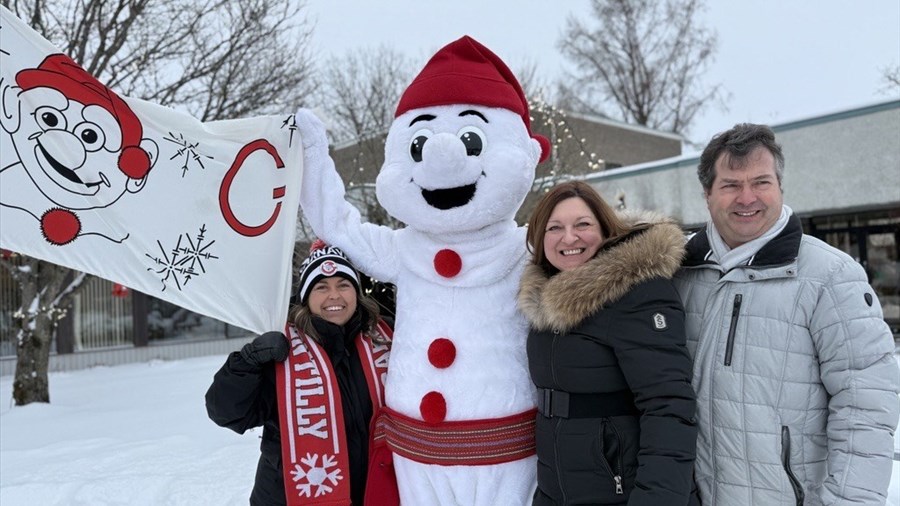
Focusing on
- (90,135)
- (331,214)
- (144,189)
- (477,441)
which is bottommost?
(477,441)

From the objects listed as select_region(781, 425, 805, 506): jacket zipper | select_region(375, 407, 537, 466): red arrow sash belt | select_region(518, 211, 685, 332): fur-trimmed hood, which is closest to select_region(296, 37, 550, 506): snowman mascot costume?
select_region(375, 407, 537, 466): red arrow sash belt

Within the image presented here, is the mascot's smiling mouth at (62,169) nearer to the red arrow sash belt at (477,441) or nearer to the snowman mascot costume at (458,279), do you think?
the snowman mascot costume at (458,279)

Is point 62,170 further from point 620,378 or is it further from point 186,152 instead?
point 620,378

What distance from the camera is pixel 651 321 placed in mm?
2021

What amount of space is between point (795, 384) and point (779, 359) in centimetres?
8

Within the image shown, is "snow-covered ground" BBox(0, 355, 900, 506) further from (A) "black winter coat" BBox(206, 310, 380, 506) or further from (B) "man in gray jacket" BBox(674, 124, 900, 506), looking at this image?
(B) "man in gray jacket" BBox(674, 124, 900, 506)

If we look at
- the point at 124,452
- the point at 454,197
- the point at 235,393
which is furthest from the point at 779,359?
the point at 124,452

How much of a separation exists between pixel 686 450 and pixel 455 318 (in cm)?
98

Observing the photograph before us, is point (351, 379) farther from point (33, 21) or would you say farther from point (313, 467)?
point (33, 21)

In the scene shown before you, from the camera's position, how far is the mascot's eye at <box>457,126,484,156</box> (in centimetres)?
265

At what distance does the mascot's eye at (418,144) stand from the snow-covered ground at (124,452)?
9.89ft

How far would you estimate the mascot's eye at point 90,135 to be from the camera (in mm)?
2838

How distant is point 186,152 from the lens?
300 centimetres

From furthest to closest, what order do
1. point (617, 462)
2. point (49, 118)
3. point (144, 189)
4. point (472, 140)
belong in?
point (144, 189) → point (49, 118) → point (472, 140) → point (617, 462)
